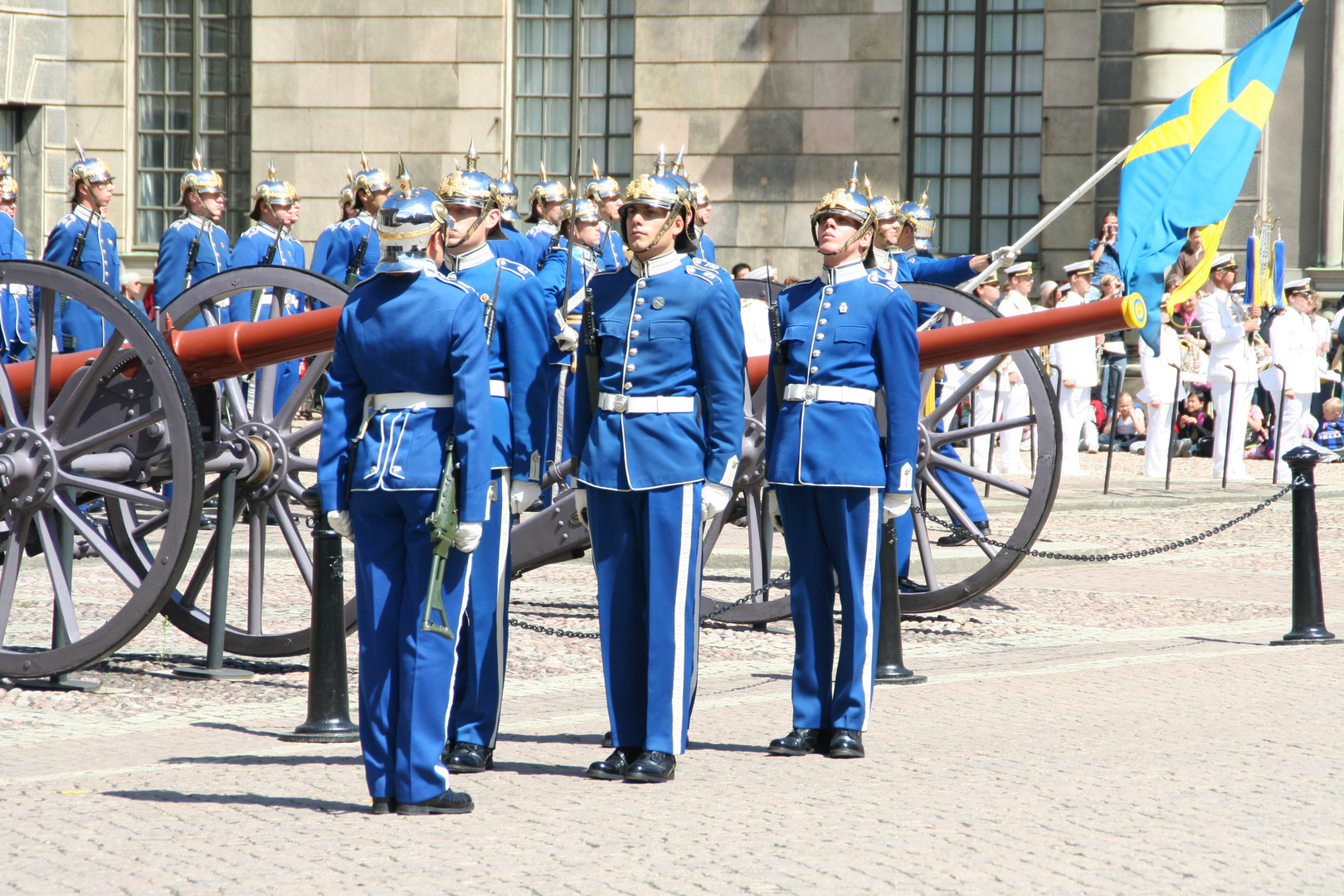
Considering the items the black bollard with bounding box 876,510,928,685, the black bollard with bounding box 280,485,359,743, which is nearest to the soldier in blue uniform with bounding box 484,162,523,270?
the black bollard with bounding box 876,510,928,685

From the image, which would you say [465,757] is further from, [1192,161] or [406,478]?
[1192,161]

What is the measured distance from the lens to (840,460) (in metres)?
6.05

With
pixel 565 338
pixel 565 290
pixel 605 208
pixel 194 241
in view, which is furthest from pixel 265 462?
pixel 605 208

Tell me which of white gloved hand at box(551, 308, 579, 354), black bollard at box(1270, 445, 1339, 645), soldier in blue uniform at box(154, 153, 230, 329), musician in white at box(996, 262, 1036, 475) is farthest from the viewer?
musician in white at box(996, 262, 1036, 475)

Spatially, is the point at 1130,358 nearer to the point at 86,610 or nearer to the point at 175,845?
the point at 86,610

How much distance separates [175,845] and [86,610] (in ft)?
13.0

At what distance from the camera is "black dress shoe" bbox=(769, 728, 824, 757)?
588 centimetres

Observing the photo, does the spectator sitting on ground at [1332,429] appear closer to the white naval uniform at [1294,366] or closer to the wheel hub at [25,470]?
the white naval uniform at [1294,366]

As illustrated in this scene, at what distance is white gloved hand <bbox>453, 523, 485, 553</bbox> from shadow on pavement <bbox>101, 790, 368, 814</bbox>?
75cm

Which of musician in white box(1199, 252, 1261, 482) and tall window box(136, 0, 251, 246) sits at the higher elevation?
tall window box(136, 0, 251, 246)

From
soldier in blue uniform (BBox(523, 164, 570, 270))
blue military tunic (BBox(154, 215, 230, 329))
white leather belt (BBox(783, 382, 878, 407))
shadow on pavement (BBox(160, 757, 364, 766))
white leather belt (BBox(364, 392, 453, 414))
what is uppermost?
soldier in blue uniform (BBox(523, 164, 570, 270))

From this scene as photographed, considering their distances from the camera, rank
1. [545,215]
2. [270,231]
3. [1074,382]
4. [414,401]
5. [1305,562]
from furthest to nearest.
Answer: [1074,382]
[545,215]
[270,231]
[1305,562]
[414,401]

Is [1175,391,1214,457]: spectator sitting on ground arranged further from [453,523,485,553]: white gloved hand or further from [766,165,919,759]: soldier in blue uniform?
[453,523,485,553]: white gloved hand

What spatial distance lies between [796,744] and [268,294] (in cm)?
387
